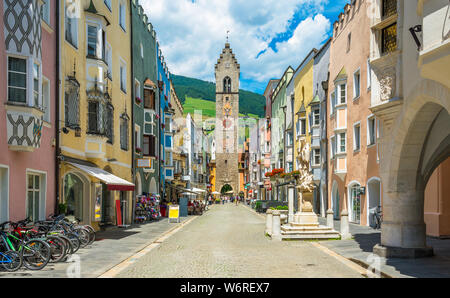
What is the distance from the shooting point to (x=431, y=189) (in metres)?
20.7

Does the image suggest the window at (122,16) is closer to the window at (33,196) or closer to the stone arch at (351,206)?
the window at (33,196)

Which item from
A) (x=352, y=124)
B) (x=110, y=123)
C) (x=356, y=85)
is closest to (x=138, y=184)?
(x=110, y=123)

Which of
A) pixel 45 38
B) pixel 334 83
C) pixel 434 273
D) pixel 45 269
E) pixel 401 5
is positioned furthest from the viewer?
pixel 334 83

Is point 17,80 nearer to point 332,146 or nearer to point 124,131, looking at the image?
point 124,131

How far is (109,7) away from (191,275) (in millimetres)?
18281

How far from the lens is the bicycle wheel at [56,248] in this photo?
12273 millimetres

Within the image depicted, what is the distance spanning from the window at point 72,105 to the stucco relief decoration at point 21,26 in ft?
15.2

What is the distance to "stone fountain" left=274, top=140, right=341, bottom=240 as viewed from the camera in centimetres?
1962

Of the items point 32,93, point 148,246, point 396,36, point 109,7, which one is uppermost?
point 109,7

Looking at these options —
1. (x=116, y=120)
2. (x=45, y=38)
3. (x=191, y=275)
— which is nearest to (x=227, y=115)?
(x=116, y=120)

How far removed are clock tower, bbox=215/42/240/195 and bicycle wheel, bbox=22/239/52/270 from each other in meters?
92.1

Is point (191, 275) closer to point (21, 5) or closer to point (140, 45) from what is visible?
point (21, 5)

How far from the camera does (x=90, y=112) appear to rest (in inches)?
835

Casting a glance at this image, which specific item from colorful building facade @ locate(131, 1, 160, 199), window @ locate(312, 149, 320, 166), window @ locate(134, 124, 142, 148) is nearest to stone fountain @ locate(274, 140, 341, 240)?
colorful building facade @ locate(131, 1, 160, 199)
